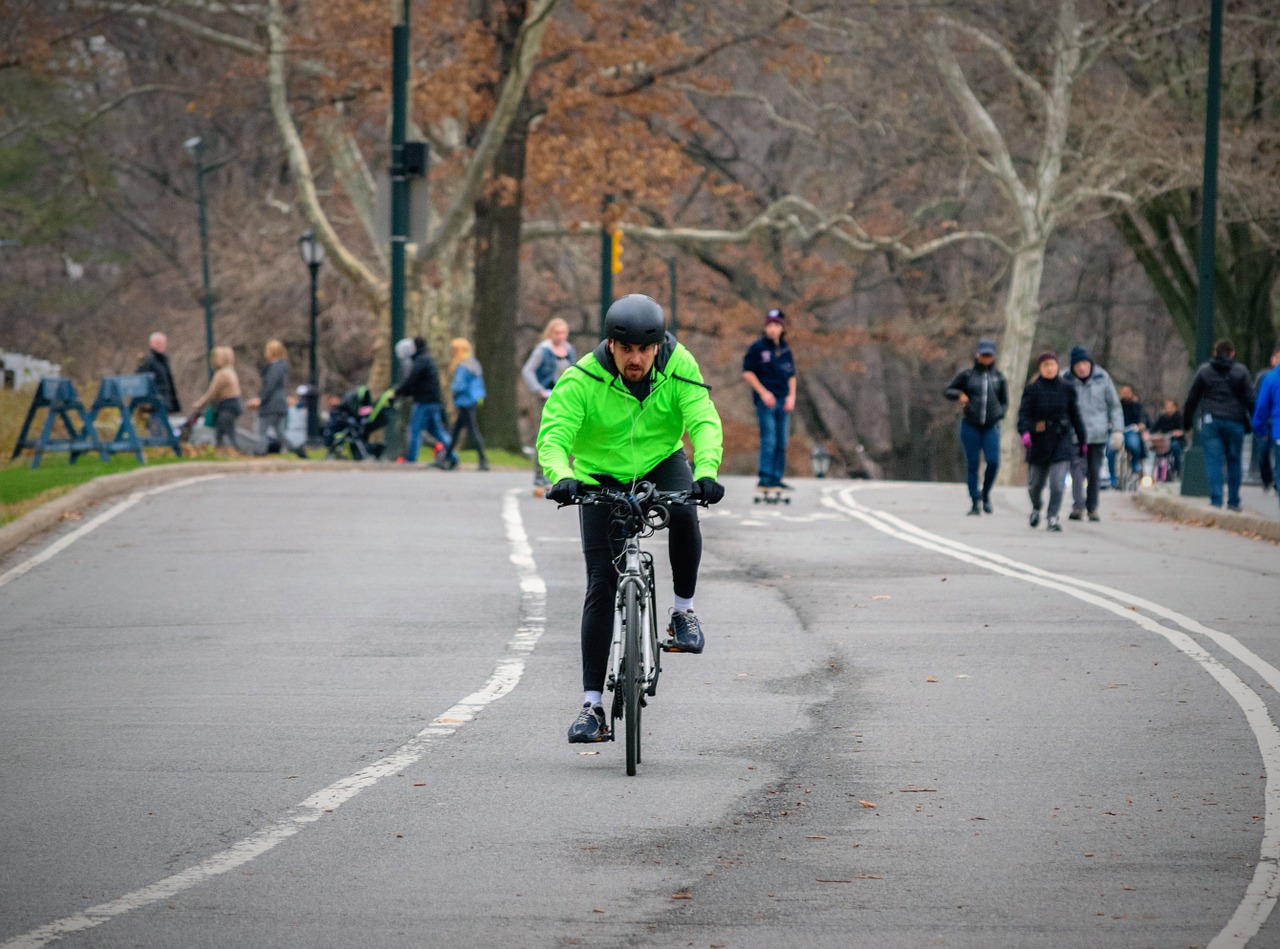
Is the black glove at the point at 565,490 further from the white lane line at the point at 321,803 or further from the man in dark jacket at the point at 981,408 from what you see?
the man in dark jacket at the point at 981,408

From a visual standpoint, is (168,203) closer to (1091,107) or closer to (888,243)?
(888,243)

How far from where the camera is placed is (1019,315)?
1726 inches

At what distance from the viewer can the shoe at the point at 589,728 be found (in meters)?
7.96

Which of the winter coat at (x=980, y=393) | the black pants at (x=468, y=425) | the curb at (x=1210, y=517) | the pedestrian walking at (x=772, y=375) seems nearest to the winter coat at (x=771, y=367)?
the pedestrian walking at (x=772, y=375)

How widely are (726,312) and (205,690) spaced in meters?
41.1

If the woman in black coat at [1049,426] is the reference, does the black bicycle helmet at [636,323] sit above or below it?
above

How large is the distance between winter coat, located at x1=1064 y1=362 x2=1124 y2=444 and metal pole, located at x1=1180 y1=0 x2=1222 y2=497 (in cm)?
207

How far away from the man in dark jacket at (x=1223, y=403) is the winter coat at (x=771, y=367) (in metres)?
4.38

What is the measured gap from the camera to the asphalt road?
19.0ft

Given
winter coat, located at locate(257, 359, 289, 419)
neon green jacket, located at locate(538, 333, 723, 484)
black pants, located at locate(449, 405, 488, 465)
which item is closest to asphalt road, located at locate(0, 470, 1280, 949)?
neon green jacket, located at locate(538, 333, 723, 484)

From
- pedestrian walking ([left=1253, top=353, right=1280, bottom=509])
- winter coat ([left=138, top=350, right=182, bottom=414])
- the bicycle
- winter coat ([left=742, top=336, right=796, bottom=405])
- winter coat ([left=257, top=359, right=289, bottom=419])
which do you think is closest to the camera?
the bicycle

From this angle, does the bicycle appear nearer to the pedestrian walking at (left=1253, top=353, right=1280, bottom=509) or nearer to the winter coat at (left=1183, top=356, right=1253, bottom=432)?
the pedestrian walking at (left=1253, top=353, right=1280, bottom=509)

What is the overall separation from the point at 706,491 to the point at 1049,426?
13.0m

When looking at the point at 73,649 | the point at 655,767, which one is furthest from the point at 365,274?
the point at 655,767
